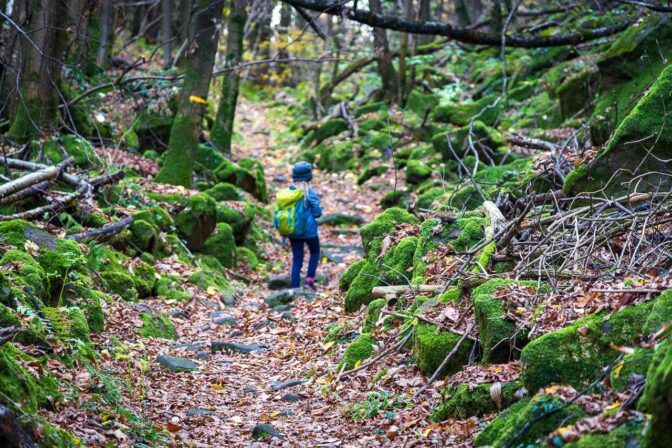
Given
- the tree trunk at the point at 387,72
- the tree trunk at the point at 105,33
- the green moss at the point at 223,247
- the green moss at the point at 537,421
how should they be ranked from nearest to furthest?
the green moss at the point at 537,421, the green moss at the point at 223,247, the tree trunk at the point at 105,33, the tree trunk at the point at 387,72

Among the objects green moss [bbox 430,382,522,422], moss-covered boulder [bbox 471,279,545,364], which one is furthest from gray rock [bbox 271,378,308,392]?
moss-covered boulder [bbox 471,279,545,364]

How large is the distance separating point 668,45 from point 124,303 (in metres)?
9.51

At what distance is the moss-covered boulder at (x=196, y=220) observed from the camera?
11.9m

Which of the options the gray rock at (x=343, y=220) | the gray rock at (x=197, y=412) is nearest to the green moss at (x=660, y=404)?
the gray rock at (x=197, y=412)

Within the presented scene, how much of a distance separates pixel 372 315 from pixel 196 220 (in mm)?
5125

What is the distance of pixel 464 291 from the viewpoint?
6.70 metres

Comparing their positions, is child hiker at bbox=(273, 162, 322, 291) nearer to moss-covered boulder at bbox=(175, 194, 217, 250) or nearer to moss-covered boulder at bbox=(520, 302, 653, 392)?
moss-covered boulder at bbox=(175, 194, 217, 250)

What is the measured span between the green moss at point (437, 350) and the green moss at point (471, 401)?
20.7 inches

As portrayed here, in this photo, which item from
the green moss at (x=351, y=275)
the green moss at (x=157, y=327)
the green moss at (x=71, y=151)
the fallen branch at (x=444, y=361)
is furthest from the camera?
the green moss at (x=71, y=151)

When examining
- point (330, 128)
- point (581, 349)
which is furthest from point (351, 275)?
point (330, 128)

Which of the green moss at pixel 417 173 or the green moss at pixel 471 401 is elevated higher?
the green moss at pixel 417 173

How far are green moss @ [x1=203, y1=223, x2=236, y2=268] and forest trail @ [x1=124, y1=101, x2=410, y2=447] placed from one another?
0.59m

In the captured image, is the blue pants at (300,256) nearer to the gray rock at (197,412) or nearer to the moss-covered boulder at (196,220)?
the moss-covered boulder at (196,220)

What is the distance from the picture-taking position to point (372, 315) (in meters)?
7.84
